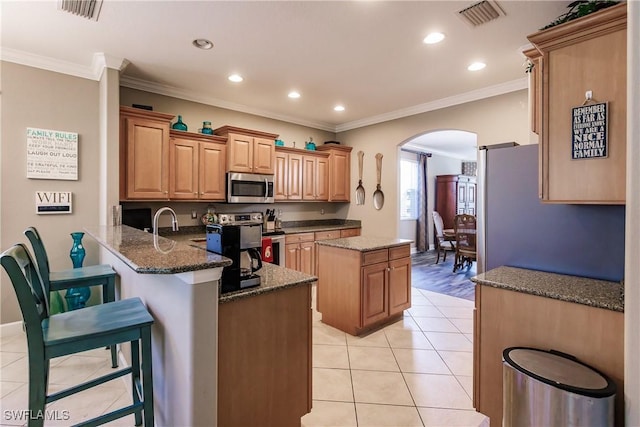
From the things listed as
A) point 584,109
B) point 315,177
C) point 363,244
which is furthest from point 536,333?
point 315,177

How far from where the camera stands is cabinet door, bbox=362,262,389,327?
2975mm

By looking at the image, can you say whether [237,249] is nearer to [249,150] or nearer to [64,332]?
[64,332]

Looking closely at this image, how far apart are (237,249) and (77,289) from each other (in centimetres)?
251

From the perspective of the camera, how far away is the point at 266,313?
57.8 inches

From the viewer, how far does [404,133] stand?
481 centimetres

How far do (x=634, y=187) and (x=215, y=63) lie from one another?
3314mm

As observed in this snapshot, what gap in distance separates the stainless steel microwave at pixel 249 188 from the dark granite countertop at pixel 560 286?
319 centimetres

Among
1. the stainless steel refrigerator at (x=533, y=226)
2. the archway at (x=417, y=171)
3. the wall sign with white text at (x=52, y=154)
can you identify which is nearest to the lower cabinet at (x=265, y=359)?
the stainless steel refrigerator at (x=533, y=226)

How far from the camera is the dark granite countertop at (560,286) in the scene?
141 cm

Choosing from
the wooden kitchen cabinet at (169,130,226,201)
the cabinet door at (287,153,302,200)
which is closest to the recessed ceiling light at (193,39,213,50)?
the wooden kitchen cabinet at (169,130,226,201)

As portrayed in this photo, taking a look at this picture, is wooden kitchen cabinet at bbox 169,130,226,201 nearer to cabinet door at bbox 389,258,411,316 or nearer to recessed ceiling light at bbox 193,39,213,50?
recessed ceiling light at bbox 193,39,213,50

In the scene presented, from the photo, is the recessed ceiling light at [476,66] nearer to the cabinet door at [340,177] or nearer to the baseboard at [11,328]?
the cabinet door at [340,177]

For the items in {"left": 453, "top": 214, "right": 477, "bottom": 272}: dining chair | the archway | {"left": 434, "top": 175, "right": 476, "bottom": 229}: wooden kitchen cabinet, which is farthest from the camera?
{"left": 434, "top": 175, "right": 476, "bottom": 229}: wooden kitchen cabinet

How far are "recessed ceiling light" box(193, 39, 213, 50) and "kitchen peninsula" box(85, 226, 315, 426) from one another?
1.95 m
